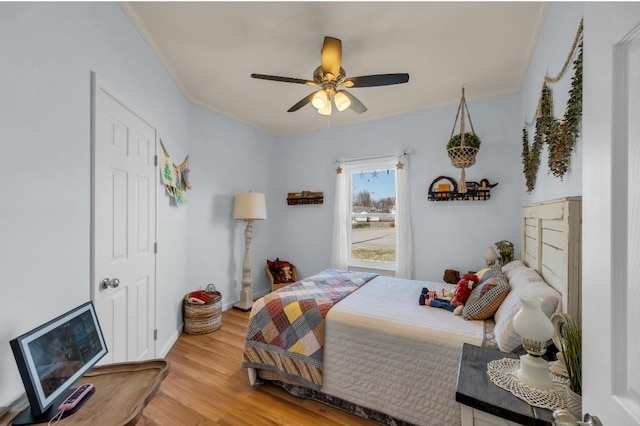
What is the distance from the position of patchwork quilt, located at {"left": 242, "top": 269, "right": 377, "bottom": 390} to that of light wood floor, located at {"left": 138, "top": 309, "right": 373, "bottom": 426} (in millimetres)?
175

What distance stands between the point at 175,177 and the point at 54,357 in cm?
193

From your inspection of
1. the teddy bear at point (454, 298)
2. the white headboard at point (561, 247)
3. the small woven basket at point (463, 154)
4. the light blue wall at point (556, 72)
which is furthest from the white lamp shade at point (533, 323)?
the small woven basket at point (463, 154)

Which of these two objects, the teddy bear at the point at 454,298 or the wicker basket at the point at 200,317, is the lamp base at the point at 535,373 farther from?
the wicker basket at the point at 200,317

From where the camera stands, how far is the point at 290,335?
6.43ft

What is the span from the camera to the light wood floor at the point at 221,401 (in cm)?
174

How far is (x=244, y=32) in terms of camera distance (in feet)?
6.70

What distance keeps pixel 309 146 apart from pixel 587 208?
3.97m

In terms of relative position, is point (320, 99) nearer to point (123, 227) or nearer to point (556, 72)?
point (556, 72)

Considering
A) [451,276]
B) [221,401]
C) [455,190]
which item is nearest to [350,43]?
[455,190]

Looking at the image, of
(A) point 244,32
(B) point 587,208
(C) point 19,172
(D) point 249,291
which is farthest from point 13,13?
(D) point 249,291

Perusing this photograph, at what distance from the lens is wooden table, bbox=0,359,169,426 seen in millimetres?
925

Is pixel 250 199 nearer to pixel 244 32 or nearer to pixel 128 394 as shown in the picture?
pixel 244 32

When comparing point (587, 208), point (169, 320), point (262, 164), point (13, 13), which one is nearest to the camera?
point (587, 208)

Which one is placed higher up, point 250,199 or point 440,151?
point 440,151
